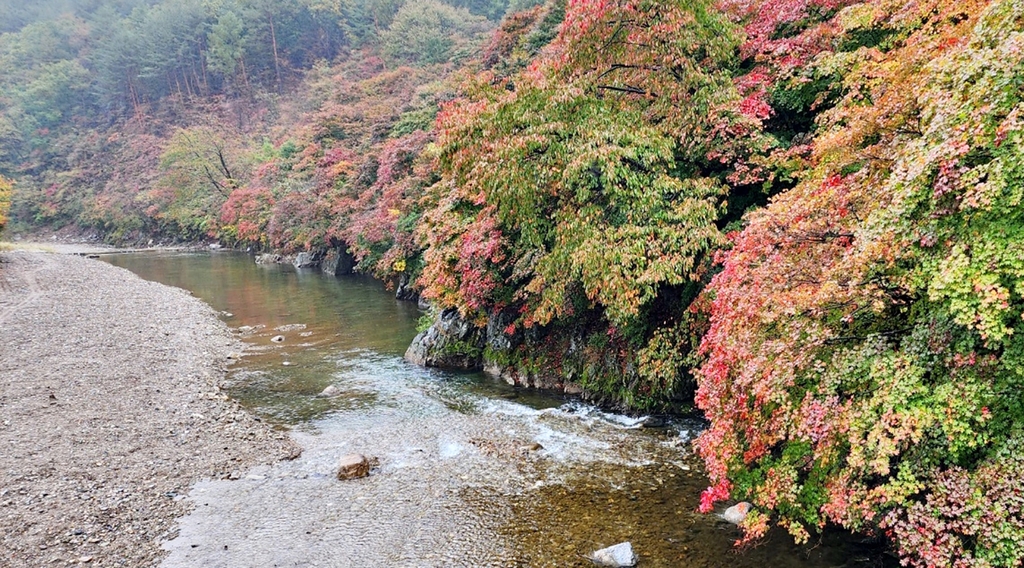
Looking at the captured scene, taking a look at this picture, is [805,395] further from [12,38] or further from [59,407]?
[12,38]

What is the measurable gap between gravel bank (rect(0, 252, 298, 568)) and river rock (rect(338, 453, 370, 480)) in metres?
1.42

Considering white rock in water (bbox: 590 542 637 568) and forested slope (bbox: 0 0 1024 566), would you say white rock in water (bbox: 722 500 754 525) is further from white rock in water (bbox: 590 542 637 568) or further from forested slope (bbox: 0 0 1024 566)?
white rock in water (bbox: 590 542 637 568)

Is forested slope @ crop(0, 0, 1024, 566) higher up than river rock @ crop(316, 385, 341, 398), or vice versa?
forested slope @ crop(0, 0, 1024, 566)

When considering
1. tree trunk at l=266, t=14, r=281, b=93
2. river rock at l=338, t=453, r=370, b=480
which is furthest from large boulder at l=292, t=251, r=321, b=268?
tree trunk at l=266, t=14, r=281, b=93

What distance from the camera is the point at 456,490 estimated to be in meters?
9.38

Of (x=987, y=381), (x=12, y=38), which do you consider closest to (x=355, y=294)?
(x=987, y=381)

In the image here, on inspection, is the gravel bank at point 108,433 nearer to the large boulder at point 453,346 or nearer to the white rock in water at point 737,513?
the large boulder at point 453,346

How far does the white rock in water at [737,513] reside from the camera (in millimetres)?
8133

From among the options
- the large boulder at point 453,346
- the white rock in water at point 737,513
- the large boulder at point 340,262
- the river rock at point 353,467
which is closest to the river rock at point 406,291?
the large boulder at point 340,262

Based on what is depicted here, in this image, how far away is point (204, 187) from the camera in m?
60.5

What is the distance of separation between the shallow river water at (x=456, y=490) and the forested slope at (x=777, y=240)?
3.75 ft

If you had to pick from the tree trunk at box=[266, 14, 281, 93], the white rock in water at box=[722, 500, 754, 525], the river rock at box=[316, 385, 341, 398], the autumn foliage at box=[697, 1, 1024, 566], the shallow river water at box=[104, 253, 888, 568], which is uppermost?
the tree trunk at box=[266, 14, 281, 93]

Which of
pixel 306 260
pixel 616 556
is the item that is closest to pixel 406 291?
pixel 306 260

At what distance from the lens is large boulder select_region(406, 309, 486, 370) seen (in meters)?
16.6
